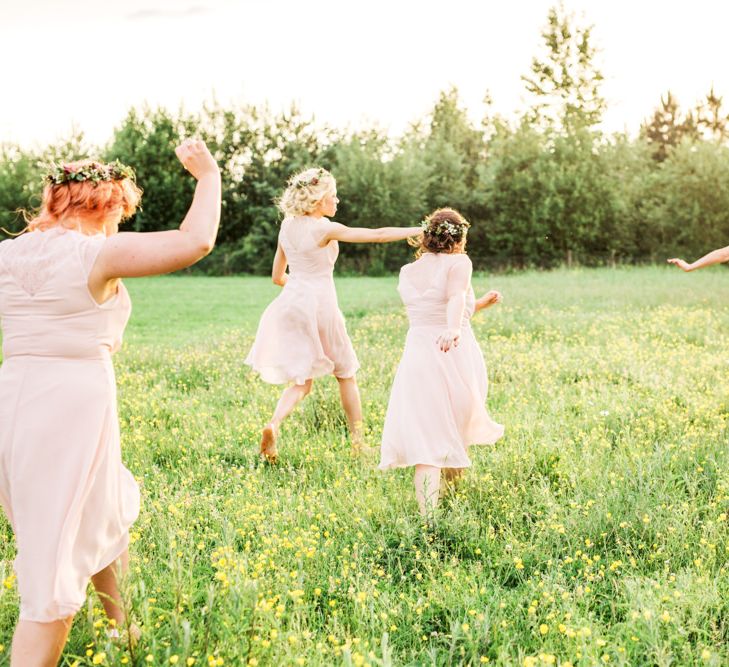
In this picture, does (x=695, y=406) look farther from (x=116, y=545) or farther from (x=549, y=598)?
(x=116, y=545)

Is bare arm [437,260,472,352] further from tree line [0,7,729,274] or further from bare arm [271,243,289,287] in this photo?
tree line [0,7,729,274]

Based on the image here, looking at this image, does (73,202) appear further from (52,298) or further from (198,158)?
(198,158)

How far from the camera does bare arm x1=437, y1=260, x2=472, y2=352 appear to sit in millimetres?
5172

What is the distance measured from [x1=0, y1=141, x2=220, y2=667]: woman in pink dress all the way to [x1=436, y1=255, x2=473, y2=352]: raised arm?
249cm

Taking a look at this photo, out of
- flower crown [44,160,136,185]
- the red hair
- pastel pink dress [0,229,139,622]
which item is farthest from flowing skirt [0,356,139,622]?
flower crown [44,160,136,185]

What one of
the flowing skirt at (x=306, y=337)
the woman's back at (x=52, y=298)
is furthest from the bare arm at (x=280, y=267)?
the woman's back at (x=52, y=298)

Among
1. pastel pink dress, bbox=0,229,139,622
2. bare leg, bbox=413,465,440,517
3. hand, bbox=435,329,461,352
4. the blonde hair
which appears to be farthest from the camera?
the blonde hair

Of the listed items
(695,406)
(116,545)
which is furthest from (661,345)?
(116,545)

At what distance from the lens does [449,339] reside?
515 cm

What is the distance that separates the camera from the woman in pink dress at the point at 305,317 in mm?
6887

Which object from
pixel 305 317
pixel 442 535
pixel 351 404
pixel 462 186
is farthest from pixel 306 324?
pixel 462 186

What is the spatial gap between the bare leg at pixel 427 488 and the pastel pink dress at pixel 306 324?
1.96m

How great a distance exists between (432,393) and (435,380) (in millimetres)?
92

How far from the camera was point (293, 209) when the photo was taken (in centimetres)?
690
